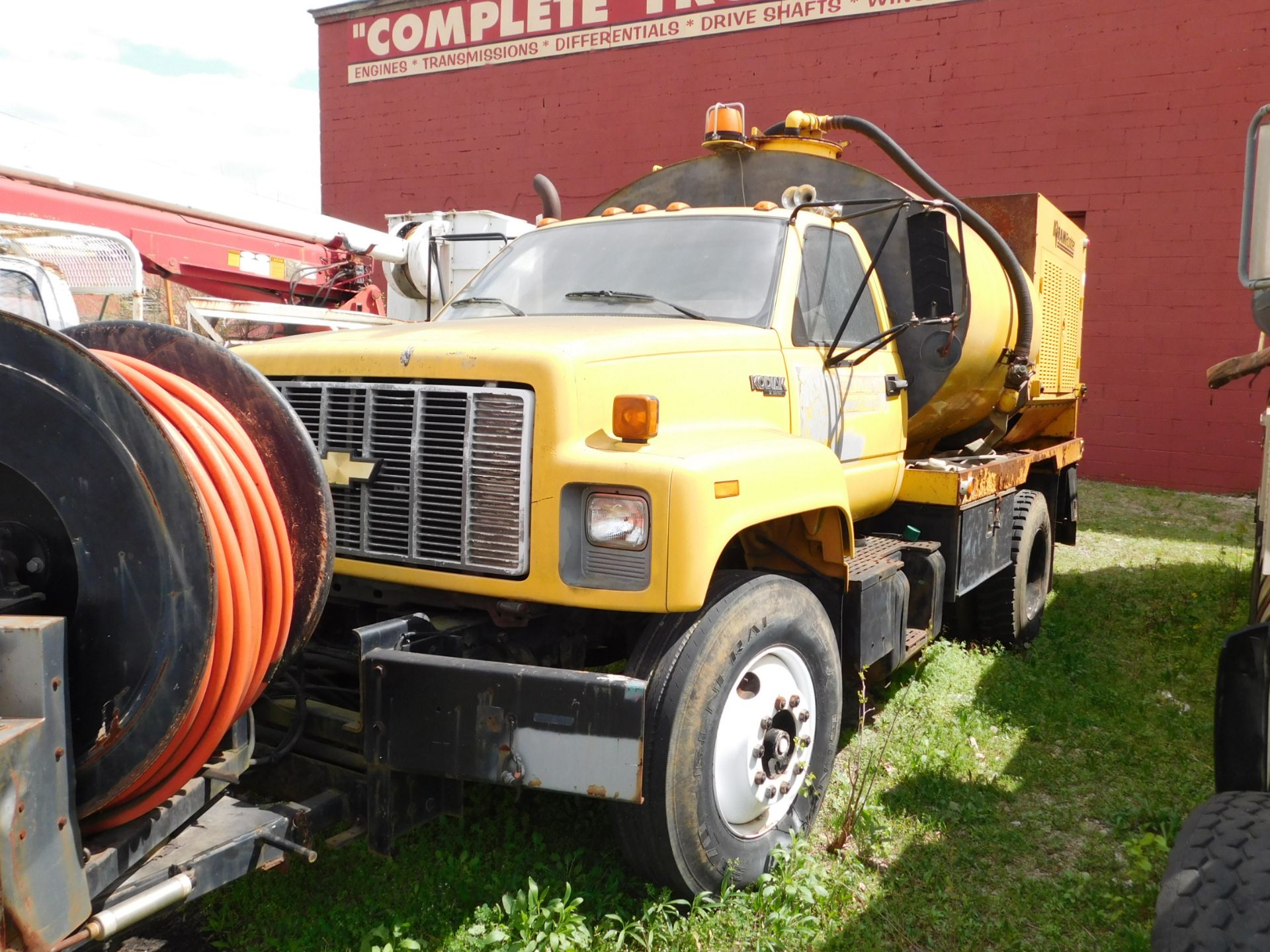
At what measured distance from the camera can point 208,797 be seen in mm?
2643

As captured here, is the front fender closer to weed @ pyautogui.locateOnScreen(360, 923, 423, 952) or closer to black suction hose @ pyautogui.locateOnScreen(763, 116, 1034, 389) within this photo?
weed @ pyautogui.locateOnScreen(360, 923, 423, 952)

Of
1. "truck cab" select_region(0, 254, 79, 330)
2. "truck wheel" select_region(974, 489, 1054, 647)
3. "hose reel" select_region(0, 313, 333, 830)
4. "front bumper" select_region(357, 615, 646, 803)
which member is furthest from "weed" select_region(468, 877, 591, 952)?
"truck cab" select_region(0, 254, 79, 330)

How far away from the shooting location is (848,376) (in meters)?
4.62

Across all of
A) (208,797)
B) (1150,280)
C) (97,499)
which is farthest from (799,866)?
(1150,280)

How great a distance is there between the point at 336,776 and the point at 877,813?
6.94 feet

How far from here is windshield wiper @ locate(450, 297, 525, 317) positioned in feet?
14.5

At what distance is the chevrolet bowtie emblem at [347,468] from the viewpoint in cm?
337

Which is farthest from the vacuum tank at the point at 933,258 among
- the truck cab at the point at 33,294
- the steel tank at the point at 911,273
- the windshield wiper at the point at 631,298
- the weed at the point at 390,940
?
the weed at the point at 390,940

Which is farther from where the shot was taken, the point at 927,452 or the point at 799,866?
the point at 927,452

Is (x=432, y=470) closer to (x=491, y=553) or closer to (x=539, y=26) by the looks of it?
(x=491, y=553)

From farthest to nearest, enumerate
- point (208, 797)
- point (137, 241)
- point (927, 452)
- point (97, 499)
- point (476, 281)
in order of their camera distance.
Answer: point (137, 241) < point (927, 452) < point (476, 281) < point (208, 797) < point (97, 499)

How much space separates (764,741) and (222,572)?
1.90 m

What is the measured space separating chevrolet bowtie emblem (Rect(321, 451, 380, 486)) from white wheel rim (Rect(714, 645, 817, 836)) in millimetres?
1369

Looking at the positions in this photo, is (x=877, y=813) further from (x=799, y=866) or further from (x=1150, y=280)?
(x=1150, y=280)
